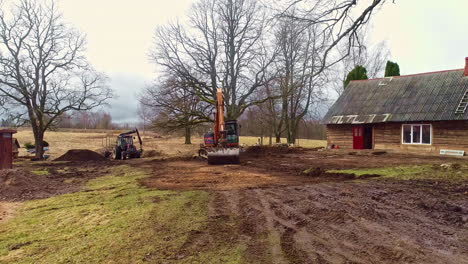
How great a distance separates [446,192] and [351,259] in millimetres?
4654

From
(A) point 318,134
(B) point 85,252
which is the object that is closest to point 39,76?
(B) point 85,252

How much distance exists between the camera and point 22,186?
35.4ft

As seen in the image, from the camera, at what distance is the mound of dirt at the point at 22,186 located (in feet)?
32.2

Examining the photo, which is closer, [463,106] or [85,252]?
[85,252]

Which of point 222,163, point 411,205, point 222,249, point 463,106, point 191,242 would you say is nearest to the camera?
point 222,249

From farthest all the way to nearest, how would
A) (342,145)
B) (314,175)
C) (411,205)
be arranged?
(342,145)
(314,175)
(411,205)

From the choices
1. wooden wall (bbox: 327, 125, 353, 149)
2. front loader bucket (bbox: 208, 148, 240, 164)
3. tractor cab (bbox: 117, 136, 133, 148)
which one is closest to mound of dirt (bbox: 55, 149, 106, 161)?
tractor cab (bbox: 117, 136, 133, 148)

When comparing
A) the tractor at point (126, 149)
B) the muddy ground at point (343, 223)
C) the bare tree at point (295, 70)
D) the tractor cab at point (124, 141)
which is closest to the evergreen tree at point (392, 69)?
the bare tree at point (295, 70)

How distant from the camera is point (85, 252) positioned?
4449 mm

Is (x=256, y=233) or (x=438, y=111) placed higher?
(x=438, y=111)

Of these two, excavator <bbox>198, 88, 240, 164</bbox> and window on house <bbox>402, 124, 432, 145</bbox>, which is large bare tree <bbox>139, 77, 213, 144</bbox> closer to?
excavator <bbox>198, 88, 240, 164</bbox>

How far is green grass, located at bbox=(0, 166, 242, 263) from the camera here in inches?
166

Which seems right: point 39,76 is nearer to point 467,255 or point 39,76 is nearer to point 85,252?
point 85,252

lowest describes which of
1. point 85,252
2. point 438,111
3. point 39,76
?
point 85,252
